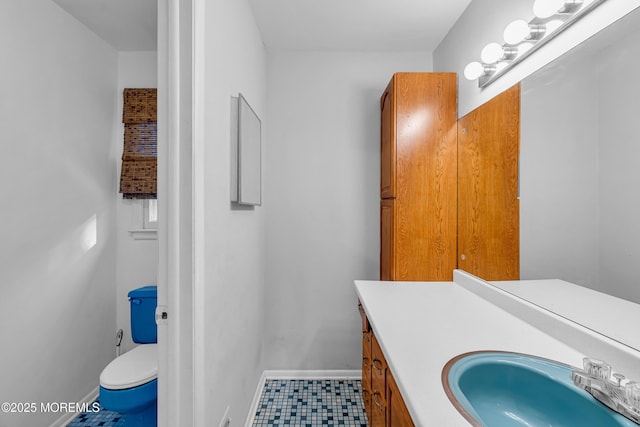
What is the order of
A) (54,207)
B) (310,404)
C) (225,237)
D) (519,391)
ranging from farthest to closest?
(310,404) → (54,207) → (225,237) → (519,391)

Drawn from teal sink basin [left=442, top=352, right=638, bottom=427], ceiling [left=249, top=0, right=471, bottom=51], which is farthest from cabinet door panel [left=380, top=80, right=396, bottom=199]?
teal sink basin [left=442, top=352, right=638, bottom=427]

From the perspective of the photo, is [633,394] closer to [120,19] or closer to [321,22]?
[321,22]

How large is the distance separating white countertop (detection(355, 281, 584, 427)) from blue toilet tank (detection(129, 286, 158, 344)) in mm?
1431

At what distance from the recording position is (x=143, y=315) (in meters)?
1.96

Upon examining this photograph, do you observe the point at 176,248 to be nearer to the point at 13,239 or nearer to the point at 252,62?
the point at 13,239

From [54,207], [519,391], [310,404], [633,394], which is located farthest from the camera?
[310,404]

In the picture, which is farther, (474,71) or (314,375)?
(314,375)

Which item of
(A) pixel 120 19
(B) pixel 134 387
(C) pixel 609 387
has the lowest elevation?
(B) pixel 134 387

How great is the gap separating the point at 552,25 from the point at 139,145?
247 cm

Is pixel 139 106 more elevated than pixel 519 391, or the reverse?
pixel 139 106

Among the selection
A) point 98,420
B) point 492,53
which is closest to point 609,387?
point 492,53

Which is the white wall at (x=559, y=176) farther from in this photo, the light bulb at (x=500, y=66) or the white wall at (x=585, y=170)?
the light bulb at (x=500, y=66)

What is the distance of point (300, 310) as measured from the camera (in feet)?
7.74

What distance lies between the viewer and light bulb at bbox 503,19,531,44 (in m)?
1.23
